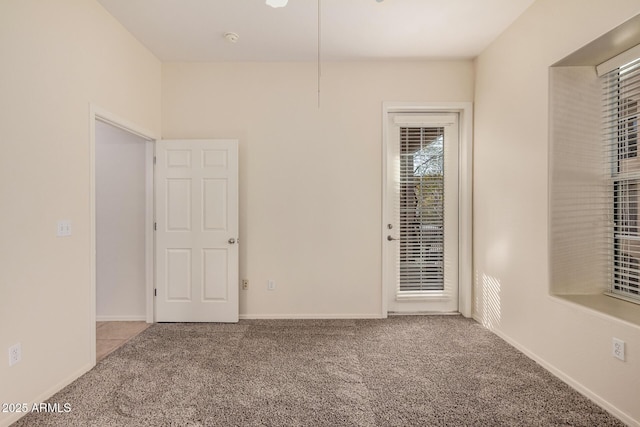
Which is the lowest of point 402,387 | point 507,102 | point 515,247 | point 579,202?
point 402,387

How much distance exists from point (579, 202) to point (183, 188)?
3576 millimetres

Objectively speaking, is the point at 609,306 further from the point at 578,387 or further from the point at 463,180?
the point at 463,180

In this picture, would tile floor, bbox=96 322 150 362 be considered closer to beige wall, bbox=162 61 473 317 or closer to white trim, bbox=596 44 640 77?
beige wall, bbox=162 61 473 317

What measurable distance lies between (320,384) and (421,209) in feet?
7.24

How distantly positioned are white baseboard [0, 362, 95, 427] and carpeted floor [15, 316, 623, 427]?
0.13ft

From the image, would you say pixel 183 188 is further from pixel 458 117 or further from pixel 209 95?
pixel 458 117

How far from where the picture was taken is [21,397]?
73.1 inches

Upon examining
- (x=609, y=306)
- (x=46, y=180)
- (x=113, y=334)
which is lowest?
(x=113, y=334)

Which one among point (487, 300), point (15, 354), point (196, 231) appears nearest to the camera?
point (15, 354)

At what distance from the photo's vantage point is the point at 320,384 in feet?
7.16

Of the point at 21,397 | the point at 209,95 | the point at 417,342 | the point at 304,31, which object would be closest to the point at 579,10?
the point at 304,31

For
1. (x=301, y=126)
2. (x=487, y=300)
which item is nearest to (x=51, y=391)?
(x=301, y=126)

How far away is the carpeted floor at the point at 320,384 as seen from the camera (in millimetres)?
1847

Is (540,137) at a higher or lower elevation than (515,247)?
higher
